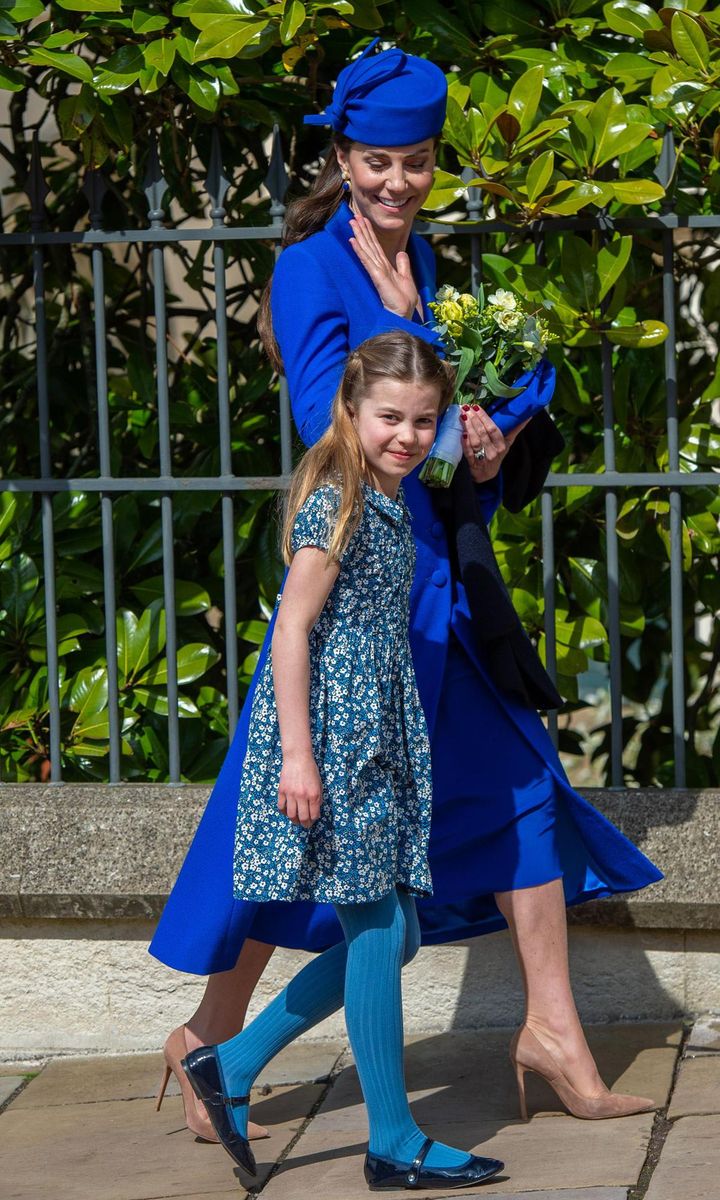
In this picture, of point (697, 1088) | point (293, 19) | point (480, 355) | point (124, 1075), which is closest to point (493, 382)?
point (480, 355)

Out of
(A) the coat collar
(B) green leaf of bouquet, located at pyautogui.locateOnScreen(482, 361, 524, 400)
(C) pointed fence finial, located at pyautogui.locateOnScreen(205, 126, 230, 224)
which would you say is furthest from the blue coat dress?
(C) pointed fence finial, located at pyautogui.locateOnScreen(205, 126, 230, 224)

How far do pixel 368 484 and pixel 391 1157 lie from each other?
1099mm

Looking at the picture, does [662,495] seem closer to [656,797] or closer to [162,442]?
[656,797]

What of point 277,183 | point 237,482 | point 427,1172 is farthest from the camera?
point 237,482

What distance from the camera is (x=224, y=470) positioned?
3.46 meters

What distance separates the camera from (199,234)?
11.2ft

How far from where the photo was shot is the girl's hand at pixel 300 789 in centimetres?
253

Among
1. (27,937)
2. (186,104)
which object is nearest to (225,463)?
(186,104)

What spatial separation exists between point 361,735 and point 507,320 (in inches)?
28.6

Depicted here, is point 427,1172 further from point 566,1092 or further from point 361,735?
point 361,735

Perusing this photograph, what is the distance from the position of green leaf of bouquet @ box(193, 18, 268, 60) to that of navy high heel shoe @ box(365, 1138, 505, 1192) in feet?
6.57

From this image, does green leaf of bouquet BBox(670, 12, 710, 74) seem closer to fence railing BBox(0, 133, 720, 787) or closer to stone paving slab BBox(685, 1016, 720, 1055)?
fence railing BBox(0, 133, 720, 787)

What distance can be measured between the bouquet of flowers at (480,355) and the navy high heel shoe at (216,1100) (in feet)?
3.44

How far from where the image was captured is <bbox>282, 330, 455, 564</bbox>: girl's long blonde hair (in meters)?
2.55
